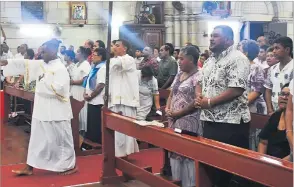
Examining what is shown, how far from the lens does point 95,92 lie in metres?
6.49

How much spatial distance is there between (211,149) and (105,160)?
2135 millimetres

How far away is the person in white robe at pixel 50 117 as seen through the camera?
5316 millimetres

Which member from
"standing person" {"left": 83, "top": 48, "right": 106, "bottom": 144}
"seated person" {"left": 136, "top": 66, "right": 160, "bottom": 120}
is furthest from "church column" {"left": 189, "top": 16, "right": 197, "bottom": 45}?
"standing person" {"left": 83, "top": 48, "right": 106, "bottom": 144}

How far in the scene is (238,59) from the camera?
12.7 feet

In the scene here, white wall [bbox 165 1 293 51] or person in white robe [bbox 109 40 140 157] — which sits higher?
white wall [bbox 165 1 293 51]

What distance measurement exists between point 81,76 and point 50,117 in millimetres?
2258

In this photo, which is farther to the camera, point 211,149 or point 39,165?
point 39,165

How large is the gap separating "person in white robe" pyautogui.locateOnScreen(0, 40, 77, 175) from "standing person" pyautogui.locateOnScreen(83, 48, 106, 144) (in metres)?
1.06

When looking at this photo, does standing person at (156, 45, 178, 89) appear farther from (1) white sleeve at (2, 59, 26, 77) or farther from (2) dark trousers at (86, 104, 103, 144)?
(1) white sleeve at (2, 59, 26, 77)

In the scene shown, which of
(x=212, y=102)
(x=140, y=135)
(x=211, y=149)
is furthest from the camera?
(x=140, y=135)

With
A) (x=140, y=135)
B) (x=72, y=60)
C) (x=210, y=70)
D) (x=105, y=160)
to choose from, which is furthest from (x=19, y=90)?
(x=210, y=70)

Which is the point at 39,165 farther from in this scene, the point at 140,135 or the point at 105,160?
the point at 140,135

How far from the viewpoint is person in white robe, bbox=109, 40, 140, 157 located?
576cm

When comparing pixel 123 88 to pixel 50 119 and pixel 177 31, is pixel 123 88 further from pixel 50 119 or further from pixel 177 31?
pixel 177 31
